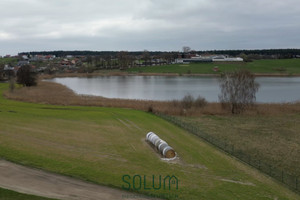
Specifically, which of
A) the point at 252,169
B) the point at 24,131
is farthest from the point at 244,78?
the point at 24,131

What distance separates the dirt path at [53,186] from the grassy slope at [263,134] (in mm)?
12704

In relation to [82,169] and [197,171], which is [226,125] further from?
[82,169]

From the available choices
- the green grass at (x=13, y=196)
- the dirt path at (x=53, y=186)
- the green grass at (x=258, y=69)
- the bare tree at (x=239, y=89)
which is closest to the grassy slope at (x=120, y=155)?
the dirt path at (x=53, y=186)

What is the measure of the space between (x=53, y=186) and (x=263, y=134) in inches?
900

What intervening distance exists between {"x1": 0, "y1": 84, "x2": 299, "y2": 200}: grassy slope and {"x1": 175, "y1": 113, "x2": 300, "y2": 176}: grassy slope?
372cm

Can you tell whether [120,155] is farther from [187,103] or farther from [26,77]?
[26,77]

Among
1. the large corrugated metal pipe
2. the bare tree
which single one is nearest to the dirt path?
the large corrugated metal pipe

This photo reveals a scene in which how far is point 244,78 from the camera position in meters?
43.3

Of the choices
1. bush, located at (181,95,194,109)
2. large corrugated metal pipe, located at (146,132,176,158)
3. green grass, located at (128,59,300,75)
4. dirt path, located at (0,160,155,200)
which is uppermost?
green grass, located at (128,59,300,75)

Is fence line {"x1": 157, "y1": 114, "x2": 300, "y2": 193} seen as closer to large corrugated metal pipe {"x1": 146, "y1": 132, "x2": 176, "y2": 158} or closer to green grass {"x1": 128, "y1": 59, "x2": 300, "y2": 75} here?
large corrugated metal pipe {"x1": 146, "y1": 132, "x2": 176, "y2": 158}

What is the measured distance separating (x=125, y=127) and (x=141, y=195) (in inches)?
618

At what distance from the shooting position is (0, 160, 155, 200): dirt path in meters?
14.2

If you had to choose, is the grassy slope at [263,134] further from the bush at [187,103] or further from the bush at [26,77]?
the bush at [26,77]

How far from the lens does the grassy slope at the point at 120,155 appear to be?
52.2ft
